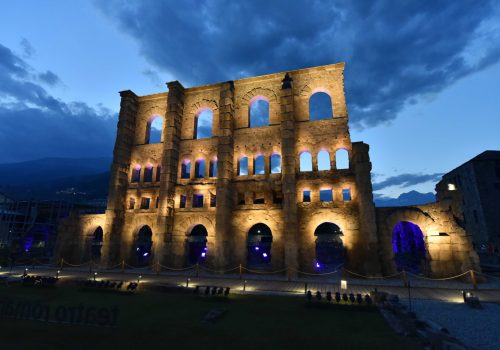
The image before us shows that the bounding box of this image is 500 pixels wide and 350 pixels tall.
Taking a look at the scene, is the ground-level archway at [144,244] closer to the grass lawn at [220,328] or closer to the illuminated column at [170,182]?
the illuminated column at [170,182]

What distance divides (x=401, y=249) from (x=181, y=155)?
2803 cm

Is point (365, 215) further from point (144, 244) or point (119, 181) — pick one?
point (144, 244)

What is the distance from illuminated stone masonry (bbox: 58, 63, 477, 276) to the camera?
19.0m

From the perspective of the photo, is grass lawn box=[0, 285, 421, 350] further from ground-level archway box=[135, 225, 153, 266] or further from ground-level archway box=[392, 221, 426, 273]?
ground-level archway box=[135, 225, 153, 266]

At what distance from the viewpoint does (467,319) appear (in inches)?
359

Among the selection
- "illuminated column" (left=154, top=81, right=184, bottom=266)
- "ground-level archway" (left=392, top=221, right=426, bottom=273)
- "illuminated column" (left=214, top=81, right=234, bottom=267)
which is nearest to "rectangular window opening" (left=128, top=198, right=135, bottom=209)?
"illuminated column" (left=154, top=81, right=184, bottom=266)

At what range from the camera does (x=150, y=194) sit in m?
26.1

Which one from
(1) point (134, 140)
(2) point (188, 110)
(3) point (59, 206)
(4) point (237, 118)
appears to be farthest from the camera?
(3) point (59, 206)

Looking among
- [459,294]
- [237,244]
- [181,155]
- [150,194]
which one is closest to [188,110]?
[181,155]

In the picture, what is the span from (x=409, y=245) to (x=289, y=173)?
18970 millimetres

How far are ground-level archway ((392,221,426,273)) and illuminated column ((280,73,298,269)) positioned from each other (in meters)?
12.7

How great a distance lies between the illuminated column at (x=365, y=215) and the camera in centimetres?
1811

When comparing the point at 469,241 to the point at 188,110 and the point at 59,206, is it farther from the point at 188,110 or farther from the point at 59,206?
the point at 59,206

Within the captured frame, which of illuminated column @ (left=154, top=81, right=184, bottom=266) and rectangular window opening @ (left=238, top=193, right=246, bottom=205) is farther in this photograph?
rectangular window opening @ (left=238, top=193, right=246, bottom=205)
